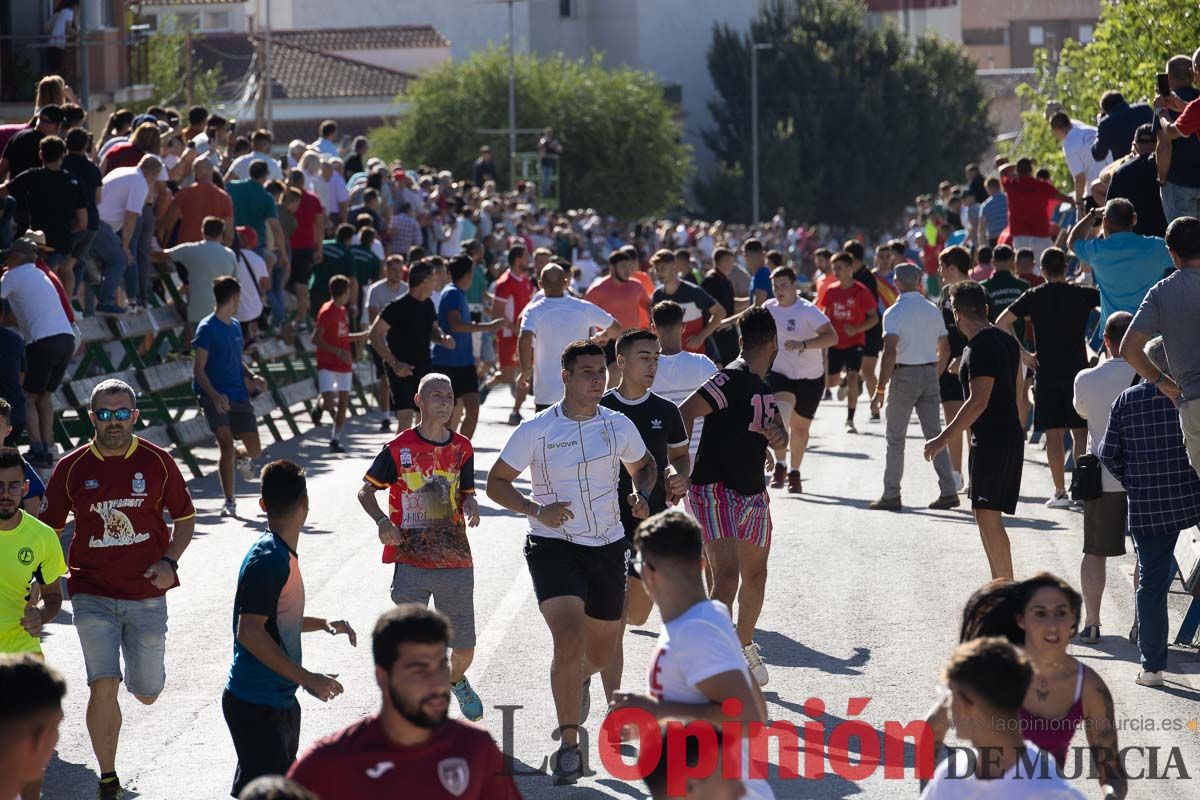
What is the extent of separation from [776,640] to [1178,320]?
286 centimetres

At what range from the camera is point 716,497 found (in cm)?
961

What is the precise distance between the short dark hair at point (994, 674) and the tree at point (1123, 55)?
15860 millimetres

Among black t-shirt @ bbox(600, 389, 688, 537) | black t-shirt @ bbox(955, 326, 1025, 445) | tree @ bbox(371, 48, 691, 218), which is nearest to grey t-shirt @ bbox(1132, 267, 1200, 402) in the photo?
black t-shirt @ bbox(955, 326, 1025, 445)

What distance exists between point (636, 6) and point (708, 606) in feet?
291

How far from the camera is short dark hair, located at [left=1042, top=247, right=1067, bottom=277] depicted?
46.1 ft

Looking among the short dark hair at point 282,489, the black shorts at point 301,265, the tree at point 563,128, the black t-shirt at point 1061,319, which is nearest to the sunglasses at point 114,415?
the short dark hair at point 282,489

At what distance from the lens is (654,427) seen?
9.09 m

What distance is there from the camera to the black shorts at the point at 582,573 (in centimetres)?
806

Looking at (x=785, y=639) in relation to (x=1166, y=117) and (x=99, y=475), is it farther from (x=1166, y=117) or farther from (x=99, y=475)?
(x=1166, y=117)

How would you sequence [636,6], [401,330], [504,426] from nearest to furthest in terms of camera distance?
[401,330] < [504,426] < [636,6]

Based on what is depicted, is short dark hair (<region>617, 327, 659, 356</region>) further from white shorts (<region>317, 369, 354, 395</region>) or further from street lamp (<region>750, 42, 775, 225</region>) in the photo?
street lamp (<region>750, 42, 775, 225</region>)

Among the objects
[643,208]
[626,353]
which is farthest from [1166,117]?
[643,208]

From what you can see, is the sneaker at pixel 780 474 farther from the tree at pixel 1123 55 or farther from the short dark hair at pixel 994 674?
the short dark hair at pixel 994 674

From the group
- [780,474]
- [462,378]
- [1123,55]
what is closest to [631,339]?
[780,474]
